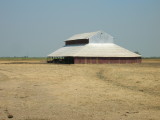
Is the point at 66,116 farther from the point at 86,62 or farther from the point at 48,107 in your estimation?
the point at 86,62

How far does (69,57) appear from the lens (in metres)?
82.9

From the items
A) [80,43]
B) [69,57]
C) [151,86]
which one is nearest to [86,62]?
[69,57]

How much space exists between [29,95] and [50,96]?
150cm

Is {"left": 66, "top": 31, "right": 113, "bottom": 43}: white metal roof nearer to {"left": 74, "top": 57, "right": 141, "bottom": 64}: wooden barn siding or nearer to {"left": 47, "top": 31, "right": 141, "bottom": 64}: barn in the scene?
{"left": 47, "top": 31, "right": 141, "bottom": 64}: barn

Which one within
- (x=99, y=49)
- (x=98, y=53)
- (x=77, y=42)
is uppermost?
(x=77, y=42)

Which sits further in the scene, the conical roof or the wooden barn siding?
the conical roof

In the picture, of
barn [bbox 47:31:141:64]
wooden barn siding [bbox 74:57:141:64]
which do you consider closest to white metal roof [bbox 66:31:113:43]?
barn [bbox 47:31:141:64]

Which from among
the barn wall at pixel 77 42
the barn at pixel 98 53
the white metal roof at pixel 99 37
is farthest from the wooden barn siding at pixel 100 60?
the barn wall at pixel 77 42

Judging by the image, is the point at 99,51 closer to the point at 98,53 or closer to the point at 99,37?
the point at 98,53

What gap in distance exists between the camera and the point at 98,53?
3219 inches

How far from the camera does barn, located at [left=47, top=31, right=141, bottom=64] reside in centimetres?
7925

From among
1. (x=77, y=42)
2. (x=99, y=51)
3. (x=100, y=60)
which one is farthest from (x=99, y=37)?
(x=100, y=60)

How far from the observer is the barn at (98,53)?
79.2m

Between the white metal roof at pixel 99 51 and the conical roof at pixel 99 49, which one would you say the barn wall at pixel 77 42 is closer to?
the conical roof at pixel 99 49
